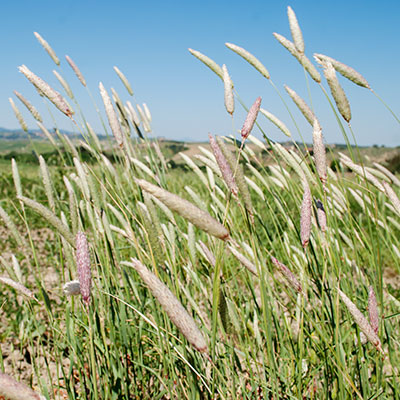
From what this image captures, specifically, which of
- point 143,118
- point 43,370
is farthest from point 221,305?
point 43,370

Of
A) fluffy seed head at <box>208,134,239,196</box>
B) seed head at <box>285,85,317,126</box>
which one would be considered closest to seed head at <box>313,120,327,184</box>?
seed head at <box>285,85,317,126</box>

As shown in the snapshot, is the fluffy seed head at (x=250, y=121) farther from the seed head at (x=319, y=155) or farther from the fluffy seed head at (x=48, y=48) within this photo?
the fluffy seed head at (x=48, y=48)

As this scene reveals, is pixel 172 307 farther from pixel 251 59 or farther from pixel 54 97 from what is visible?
pixel 251 59

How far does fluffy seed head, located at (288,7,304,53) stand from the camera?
1013 mm

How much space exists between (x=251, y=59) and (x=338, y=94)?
33cm

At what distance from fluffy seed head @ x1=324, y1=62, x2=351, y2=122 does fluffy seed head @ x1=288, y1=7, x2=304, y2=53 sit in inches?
9.0

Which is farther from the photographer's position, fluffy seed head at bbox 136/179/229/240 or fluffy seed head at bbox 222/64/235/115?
fluffy seed head at bbox 222/64/235/115

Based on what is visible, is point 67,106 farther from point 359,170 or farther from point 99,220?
point 359,170

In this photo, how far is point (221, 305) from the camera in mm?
792

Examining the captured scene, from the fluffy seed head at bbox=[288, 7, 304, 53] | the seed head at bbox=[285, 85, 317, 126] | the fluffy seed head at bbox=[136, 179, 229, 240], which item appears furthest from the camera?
the fluffy seed head at bbox=[288, 7, 304, 53]

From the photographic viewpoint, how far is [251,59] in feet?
3.49

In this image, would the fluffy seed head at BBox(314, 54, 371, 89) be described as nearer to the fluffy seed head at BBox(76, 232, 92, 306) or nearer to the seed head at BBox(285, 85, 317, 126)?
the seed head at BBox(285, 85, 317, 126)

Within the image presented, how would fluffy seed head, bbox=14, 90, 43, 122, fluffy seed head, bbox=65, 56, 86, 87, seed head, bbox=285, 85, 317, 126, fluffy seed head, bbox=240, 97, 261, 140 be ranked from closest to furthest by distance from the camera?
fluffy seed head, bbox=240, 97, 261, 140 < seed head, bbox=285, 85, 317, 126 < fluffy seed head, bbox=14, 90, 43, 122 < fluffy seed head, bbox=65, 56, 86, 87

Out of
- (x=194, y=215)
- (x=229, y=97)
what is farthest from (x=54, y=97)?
Answer: (x=194, y=215)
